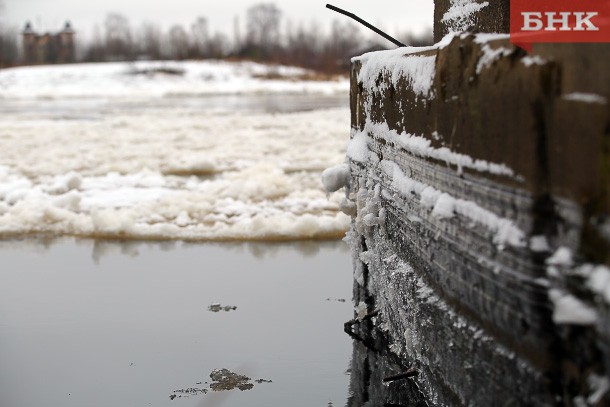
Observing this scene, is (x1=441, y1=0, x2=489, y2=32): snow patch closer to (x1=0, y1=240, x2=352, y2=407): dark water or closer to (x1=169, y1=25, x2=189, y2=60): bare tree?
(x1=0, y1=240, x2=352, y2=407): dark water

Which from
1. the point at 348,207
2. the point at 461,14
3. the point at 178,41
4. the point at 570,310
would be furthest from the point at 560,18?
the point at 178,41

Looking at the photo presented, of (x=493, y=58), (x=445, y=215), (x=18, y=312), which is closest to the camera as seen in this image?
(x=493, y=58)

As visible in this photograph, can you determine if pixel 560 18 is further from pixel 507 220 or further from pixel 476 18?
pixel 507 220

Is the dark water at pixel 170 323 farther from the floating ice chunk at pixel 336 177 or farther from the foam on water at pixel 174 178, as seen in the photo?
the floating ice chunk at pixel 336 177

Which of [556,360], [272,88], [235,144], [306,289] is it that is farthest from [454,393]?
[272,88]

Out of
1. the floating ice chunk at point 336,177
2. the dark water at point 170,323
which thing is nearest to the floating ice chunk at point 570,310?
the dark water at point 170,323

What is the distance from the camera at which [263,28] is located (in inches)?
2420

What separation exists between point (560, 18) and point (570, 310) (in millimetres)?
1505

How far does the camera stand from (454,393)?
218 centimetres

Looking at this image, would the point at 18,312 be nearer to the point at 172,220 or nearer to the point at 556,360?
the point at 172,220

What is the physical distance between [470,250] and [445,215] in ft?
0.55

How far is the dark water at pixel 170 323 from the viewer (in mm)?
3020

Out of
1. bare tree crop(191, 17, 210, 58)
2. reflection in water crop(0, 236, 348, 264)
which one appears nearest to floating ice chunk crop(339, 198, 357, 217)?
reflection in water crop(0, 236, 348, 264)

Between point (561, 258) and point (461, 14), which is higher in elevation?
point (461, 14)
